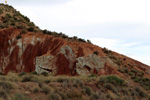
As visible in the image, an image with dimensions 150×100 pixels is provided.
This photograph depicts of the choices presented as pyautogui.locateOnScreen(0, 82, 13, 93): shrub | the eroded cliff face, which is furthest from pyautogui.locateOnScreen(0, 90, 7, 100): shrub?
the eroded cliff face

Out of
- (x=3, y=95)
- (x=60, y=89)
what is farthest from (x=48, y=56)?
(x=3, y=95)

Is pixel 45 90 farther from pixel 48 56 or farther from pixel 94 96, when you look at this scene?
pixel 48 56

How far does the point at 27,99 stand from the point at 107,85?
786 centimetres

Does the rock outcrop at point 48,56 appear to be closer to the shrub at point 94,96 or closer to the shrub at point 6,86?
the shrub at point 94,96

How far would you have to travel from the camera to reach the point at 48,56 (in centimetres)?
2380

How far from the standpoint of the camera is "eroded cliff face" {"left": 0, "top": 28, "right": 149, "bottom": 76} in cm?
2308

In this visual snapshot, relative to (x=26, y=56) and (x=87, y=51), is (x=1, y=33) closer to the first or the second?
(x=26, y=56)

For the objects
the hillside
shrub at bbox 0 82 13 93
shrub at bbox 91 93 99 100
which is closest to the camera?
shrub at bbox 0 82 13 93

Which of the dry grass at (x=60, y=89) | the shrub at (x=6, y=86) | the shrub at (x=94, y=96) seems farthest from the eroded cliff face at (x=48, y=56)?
the shrub at (x=6, y=86)

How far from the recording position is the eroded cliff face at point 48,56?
Answer: 23078 mm

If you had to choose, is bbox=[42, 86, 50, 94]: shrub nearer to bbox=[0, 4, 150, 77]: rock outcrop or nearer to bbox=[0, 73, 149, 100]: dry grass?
bbox=[0, 73, 149, 100]: dry grass

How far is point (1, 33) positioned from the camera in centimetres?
2820

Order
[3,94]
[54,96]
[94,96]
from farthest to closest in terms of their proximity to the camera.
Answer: [94,96] < [54,96] < [3,94]

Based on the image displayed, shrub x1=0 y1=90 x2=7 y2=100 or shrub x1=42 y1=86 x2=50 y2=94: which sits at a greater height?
shrub x1=0 y1=90 x2=7 y2=100
